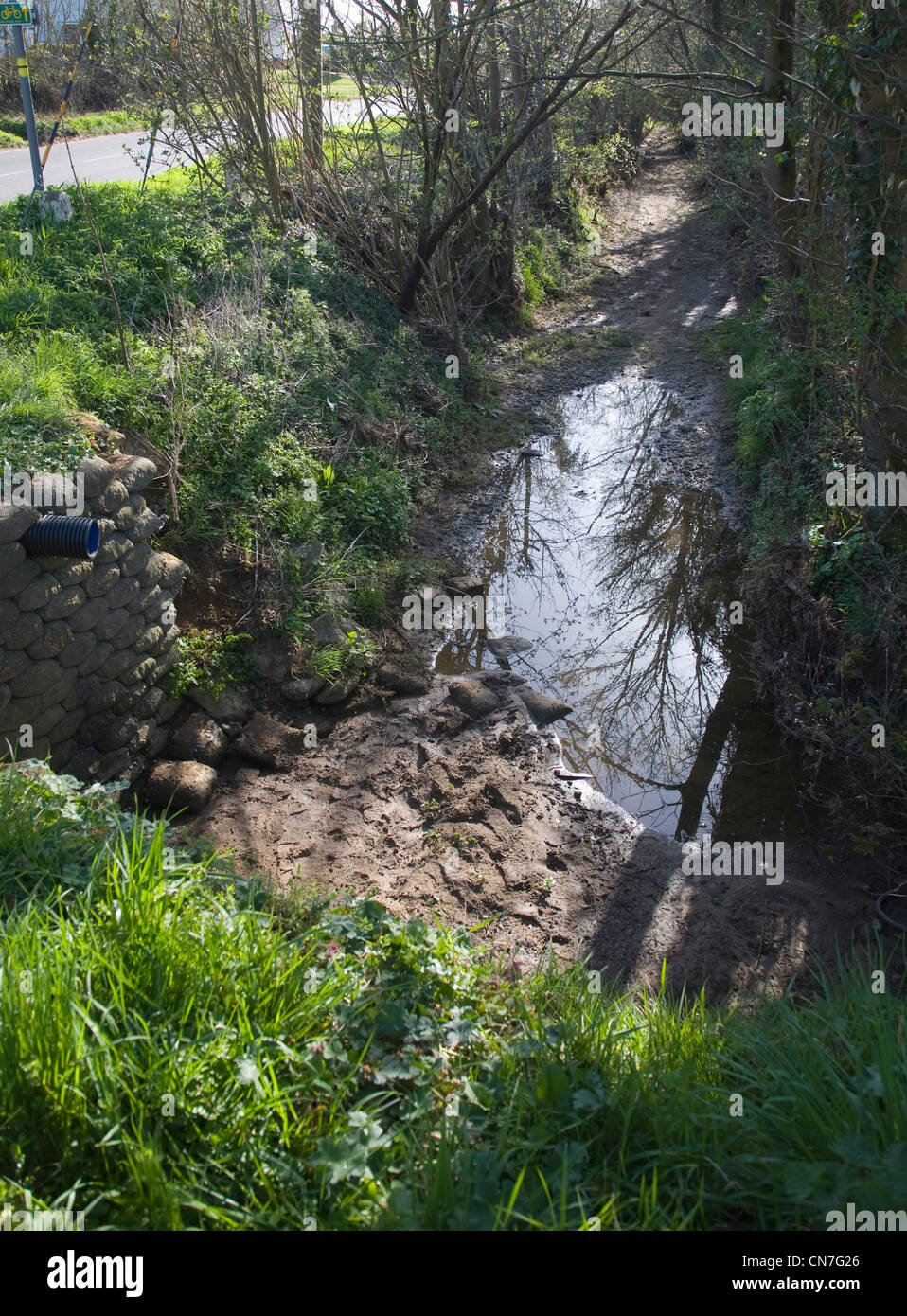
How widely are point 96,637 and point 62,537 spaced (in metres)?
0.79

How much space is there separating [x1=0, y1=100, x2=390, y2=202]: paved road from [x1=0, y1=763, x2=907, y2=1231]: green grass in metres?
10.3

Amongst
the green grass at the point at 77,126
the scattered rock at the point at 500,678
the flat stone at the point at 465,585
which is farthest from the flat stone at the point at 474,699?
the green grass at the point at 77,126

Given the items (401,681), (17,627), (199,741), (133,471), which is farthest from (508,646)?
(17,627)

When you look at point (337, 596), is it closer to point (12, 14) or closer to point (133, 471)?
point (133, 471)

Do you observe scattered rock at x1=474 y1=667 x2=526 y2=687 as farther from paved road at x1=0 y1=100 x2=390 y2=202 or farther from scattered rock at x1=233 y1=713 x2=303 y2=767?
paved road at x1=0 y1=100 x2=390 y2=202

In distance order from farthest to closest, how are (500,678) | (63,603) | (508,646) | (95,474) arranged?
(508,646)
(500,678)
(95,474)
(63,603)

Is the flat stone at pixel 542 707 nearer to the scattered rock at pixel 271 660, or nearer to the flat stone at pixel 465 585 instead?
the flat stone at pixel 465 585

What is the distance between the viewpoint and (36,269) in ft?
24.1

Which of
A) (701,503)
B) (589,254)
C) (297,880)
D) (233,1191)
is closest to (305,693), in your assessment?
(297,880)

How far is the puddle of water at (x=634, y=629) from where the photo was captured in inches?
235

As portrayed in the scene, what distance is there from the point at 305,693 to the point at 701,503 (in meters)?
4.97

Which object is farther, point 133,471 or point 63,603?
point 133,471

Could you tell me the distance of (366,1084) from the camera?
8.90 feet
